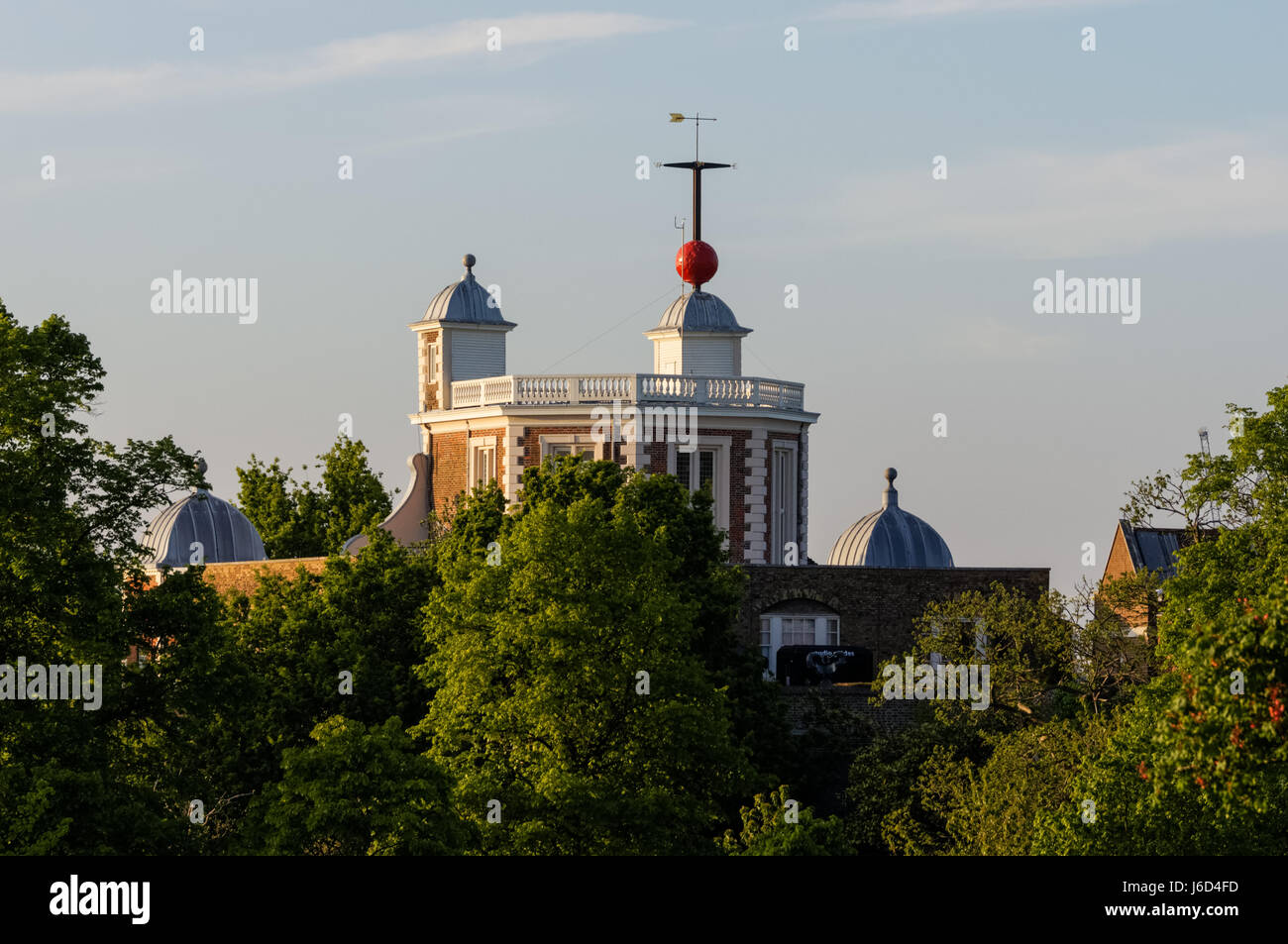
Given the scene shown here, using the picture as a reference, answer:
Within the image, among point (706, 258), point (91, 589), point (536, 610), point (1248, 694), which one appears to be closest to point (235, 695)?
point (91, 589)

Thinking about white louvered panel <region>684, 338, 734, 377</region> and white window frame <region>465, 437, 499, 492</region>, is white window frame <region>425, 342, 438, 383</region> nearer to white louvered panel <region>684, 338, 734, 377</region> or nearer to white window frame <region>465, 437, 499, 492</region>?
white window frame <region>465, 437, 499, 492</region>

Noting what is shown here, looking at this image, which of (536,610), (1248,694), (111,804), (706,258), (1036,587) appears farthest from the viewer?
(706,258)

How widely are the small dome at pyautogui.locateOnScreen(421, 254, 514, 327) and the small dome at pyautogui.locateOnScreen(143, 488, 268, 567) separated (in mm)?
12630

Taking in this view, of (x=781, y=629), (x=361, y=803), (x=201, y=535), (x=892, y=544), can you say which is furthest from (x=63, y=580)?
(x=201, y=535)

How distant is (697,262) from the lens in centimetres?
8000

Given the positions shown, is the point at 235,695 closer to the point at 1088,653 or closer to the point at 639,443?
the point at 1088,653

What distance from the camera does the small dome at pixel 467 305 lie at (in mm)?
78750

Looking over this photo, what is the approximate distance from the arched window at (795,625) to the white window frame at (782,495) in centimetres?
715

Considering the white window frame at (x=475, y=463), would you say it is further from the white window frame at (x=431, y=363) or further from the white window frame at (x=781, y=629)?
the white window frame at (x=781, y=629)

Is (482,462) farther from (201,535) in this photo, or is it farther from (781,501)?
(201,535)

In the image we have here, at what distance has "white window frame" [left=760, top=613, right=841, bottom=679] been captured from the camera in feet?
214

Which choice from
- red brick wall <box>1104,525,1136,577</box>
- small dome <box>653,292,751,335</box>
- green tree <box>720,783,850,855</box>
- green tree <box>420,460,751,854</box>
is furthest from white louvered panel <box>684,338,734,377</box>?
green tree <box>720,783,850,855</box>
